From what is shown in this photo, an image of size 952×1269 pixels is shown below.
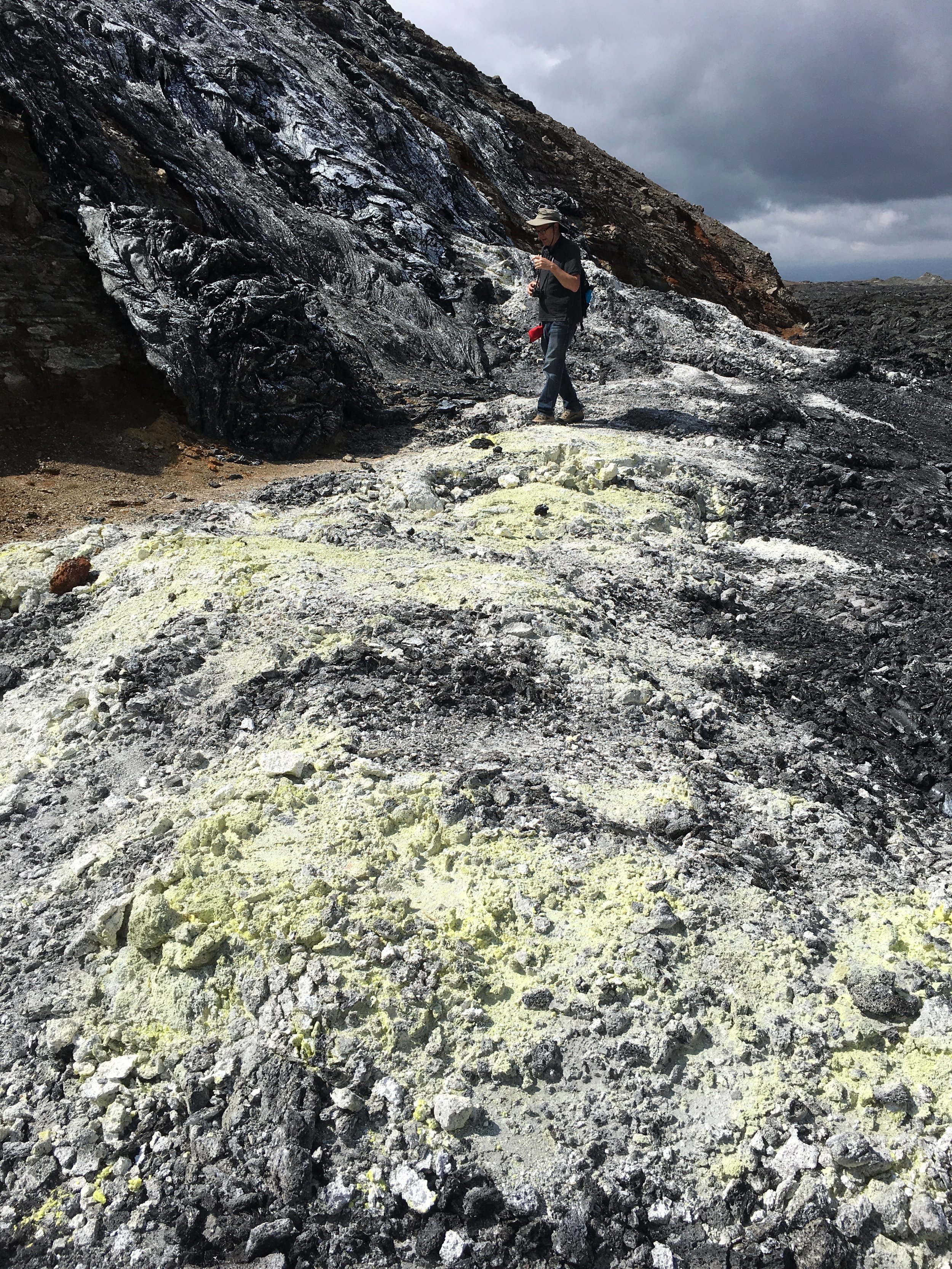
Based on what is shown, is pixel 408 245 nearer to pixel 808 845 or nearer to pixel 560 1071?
pixel 808 845

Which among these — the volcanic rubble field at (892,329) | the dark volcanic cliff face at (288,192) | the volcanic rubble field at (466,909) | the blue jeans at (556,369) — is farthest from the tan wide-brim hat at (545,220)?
the volcanic rubble field at (892,329)

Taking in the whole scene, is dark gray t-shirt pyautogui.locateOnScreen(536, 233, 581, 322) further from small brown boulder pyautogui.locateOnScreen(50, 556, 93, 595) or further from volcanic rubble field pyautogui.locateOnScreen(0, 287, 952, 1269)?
small brown boulder pyautogui.locateOnScreen(50, 556, 93, 595)

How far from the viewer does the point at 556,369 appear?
8.03 m

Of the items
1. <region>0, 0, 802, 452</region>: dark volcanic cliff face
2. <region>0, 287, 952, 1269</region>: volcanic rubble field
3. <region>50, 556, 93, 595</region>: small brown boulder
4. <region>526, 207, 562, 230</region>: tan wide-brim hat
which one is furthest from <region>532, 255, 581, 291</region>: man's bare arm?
<region>50, 556, 93, 595</region>: small brown boulder

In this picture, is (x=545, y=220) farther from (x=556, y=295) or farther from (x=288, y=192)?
(x=288, y=192)

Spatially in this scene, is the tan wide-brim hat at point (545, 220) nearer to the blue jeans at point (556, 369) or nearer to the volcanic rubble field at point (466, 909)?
the blue jeans at point (556, 369)

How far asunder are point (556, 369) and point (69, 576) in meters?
5.07

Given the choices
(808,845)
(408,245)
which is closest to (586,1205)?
(808,845)

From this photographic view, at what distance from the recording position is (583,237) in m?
16.8

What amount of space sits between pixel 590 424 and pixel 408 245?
5.63 meters

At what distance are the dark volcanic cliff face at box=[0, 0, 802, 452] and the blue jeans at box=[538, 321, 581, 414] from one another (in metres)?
2.11

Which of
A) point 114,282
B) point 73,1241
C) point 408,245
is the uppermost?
point 408,245

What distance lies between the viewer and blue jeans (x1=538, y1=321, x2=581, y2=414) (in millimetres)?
7824

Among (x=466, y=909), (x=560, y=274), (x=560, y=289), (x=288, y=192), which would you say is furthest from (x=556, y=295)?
(x=466, y=909)
